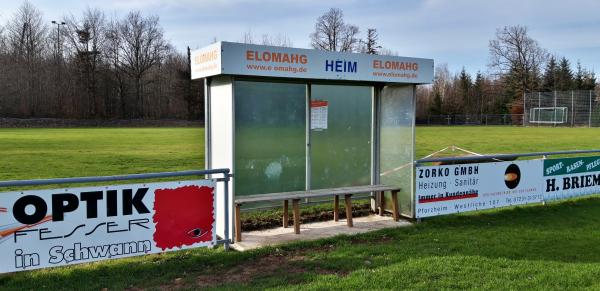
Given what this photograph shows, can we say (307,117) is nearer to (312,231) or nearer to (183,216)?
(312,231)

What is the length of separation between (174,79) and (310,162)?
72512 millimetres

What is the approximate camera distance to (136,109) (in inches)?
2980

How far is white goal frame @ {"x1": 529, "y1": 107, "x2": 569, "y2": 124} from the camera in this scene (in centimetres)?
5866

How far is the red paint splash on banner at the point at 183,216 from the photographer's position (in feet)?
19.2

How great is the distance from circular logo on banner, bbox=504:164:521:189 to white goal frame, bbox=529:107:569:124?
56280mm

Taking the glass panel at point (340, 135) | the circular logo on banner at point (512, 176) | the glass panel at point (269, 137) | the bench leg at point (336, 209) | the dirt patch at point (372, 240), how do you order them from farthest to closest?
1. the circular logo on banner at point (512, 176)
2. the glass panel at point (340, 135)
3. the bench leg at point (336, 209)
4. the glass panel at point (269, 137)
5. the dirt patch at point (372, 240)

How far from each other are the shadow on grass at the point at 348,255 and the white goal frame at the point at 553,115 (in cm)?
5663

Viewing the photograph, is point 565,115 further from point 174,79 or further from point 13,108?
point 13,108

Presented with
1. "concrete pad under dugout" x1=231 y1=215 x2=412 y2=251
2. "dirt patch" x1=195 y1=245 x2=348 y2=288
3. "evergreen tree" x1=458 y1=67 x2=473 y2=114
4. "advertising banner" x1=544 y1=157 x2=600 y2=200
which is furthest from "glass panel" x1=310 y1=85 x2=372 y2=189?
"evergreen tree" x1=458 y1=67 x2=473 y2=114

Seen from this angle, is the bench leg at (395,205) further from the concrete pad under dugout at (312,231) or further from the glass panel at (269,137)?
the glass panel at (269,137)

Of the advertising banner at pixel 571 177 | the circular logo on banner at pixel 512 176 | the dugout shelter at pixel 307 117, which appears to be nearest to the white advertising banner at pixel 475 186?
the circular logo on banner at pixel 512 176

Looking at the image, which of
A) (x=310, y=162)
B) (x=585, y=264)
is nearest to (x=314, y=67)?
(x=310, y=162)

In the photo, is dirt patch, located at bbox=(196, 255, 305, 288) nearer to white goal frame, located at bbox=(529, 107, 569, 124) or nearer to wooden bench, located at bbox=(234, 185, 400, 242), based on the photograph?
wooden bench, located at bbox=(234, 185, 400, 242)

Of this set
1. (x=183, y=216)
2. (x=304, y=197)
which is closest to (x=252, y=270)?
(x=183, y=216)
